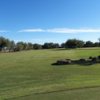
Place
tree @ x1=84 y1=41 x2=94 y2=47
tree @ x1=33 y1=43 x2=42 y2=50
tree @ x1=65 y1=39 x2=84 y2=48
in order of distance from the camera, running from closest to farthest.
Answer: tree @ x1=65 y1=39 x2=84 y2=48 → tree @ x1=84 y1=41 x2=94 y2=47 → tree @ x1=33 y1=43 x2=42 y2=50

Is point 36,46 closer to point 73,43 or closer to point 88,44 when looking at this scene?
point 73,43

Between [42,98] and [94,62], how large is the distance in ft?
59.6

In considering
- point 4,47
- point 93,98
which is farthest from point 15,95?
point 4,47

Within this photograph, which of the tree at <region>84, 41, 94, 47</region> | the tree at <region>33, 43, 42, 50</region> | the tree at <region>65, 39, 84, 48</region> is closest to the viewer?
the tree at <region>65, 39, 84, 48</region>

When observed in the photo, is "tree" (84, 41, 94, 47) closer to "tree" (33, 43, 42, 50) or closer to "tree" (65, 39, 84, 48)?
"tree" (65, 39, 84, 48)

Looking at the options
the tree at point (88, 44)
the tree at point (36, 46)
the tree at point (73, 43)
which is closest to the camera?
the tree at point (73, 43)

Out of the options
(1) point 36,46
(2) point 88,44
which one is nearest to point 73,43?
(2) point 88,44

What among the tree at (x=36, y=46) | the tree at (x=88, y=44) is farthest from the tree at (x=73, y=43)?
the tree at (x=36, y=46)

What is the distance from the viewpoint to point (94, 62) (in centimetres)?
2728

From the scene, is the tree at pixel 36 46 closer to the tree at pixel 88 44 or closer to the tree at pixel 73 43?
the tree at pixel 73 43

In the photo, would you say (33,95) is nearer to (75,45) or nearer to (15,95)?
(15,95)

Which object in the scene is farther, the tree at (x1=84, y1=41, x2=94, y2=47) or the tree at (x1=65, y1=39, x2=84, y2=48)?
the tree at (x1=84, y1=41, x2=94, y2=47)

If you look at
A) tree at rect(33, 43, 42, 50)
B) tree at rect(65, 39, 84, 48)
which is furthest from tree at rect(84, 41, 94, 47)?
tree at rect(33, 43, 42, 50)

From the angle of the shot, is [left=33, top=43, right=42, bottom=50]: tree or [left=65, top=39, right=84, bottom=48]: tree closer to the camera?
[left=65, top=39, right=84, bottom=48]: tree
